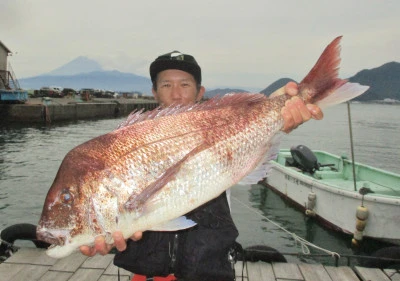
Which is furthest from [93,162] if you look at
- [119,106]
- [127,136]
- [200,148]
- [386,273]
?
[119,106]

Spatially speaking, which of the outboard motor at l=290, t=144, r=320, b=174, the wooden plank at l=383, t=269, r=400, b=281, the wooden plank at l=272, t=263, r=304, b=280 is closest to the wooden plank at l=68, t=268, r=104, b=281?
the wooden plank at l=272, t=263, r=304, b=280

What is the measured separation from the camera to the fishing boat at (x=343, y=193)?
26.6 feet

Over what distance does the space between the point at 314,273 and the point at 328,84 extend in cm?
355

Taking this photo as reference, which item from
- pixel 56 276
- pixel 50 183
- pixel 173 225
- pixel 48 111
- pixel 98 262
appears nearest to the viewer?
pixel 173 225

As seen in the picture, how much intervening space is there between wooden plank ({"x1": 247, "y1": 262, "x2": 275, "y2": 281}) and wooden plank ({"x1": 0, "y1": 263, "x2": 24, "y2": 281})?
11.2ft

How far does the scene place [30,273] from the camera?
4.82 metres

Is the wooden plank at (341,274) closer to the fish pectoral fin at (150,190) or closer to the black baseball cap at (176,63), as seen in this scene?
the black baseball cap at (176,63)

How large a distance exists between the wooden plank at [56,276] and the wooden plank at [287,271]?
10.0ft

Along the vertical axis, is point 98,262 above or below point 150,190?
below

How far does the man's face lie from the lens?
10.9 ft

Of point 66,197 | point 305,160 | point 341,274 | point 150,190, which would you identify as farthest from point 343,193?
point 66,197

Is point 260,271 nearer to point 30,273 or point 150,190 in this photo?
point 30,273

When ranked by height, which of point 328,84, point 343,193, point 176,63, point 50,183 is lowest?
point 50,183

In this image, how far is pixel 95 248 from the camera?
2.23m
